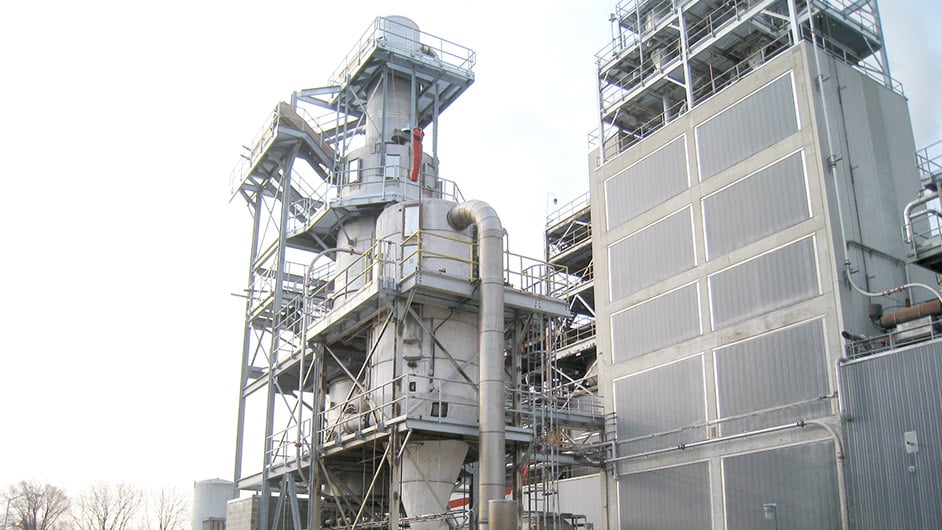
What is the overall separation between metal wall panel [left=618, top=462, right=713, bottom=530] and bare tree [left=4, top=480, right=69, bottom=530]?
88008 mm

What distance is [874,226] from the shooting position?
28.6m

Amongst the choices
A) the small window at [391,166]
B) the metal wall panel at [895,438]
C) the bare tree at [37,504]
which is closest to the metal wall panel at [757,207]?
the metal wall panel at [895,438]

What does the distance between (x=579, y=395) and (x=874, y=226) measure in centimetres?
1533

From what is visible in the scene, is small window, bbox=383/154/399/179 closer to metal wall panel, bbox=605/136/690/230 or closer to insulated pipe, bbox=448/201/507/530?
insulated pipe, bbox=448/201/507/530

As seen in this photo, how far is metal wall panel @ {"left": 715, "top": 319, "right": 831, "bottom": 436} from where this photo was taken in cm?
2653

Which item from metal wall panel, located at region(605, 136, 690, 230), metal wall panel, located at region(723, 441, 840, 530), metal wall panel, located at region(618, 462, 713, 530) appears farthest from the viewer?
metal wall panel, located at region(605, 136, 690, 230)

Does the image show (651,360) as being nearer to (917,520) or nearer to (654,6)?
(917,520)

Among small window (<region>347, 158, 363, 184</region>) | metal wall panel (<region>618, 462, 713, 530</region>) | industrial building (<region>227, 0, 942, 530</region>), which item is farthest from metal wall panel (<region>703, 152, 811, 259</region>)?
small window (<region>347, 158, 363, 184</region>)

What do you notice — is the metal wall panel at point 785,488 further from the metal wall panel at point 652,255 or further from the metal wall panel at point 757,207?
the metal wall panel at point 652,255

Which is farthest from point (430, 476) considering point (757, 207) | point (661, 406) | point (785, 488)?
point (757, 207)

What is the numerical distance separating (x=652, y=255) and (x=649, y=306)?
2.11 meters

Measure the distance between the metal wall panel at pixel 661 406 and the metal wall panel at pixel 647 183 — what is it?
275 inches

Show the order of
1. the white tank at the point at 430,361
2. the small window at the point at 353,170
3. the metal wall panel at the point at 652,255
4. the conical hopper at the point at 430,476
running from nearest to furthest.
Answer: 1. the conical hopper at the point at 430,476
2. the white tank at the point at 430,361
3. the metal wall panel at the point at 652,255
4. the small window at the point at 353,170

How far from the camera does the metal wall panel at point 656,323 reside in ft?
105
